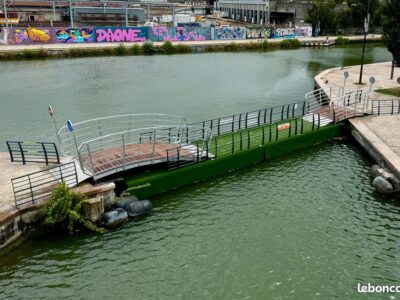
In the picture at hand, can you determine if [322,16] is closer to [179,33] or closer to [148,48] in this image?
[179,33]

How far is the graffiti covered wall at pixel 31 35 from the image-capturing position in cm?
6900

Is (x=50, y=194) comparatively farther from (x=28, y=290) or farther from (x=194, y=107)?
(x=194, y=107)

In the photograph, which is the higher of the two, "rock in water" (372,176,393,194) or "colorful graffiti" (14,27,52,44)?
"colorful graffiti" (14,27,52,44)

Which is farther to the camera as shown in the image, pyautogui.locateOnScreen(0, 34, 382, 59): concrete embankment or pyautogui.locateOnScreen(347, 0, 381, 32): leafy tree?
pyautogui.locateOnScreen(347, 0, 381, 32): leafy tree

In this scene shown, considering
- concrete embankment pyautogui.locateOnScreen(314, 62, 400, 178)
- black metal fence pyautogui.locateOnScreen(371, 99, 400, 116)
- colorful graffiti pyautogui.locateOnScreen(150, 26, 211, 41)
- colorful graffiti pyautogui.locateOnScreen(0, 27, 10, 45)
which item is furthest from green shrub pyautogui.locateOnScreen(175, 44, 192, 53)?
black metal fence pyautogui.locateOnScreen(371, 99, 400, 116)

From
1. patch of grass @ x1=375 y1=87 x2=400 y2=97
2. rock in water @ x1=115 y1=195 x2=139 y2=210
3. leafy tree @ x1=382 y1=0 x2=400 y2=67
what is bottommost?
rock in water @ x1=115 y1=195 x2=139 y2=210

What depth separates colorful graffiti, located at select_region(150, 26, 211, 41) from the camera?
77500mm

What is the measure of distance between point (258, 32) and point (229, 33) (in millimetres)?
6462

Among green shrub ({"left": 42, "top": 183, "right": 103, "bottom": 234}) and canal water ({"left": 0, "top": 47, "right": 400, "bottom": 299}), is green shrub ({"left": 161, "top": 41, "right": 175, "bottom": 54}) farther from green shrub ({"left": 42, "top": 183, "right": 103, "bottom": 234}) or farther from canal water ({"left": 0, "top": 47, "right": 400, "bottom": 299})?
green shrub ({"left": 42, "top": 183, "right": 103, "bottom": 234})

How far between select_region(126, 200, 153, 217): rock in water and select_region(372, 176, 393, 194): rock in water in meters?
9.91

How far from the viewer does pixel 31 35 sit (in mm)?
69438

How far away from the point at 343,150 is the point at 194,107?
1366 centimetres

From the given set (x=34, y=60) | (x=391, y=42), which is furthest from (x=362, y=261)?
(x=34, y=60)

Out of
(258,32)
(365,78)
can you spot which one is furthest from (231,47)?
(365,78)
